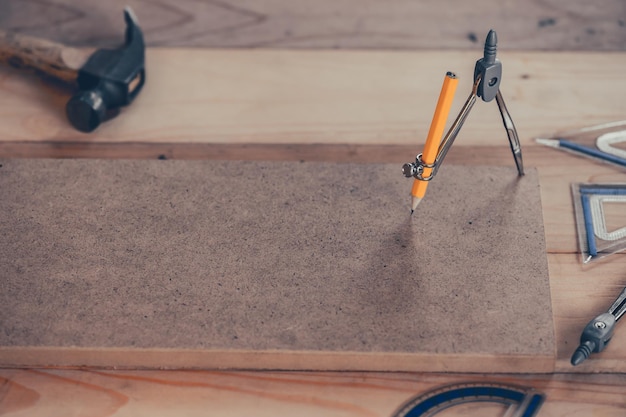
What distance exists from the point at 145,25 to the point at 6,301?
538 mm

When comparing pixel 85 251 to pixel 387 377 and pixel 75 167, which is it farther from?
pixel 387 377

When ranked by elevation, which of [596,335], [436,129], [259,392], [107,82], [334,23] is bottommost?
[259,392]

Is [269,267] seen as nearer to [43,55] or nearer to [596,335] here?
[596,335]

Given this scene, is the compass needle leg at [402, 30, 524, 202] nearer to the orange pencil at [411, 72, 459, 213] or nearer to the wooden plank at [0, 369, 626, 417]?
the orange pencil at [411, 72, 459, 213]

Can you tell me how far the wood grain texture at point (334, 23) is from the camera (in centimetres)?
114

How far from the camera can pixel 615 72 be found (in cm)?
108

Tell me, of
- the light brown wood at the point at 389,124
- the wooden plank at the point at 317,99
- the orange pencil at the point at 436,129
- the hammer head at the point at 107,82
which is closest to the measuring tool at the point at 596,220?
the light brown wood at the point at 389,124

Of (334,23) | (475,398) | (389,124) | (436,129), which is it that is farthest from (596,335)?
(334,23)

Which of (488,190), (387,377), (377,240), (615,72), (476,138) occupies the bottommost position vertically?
(387,377)

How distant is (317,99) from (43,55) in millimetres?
402

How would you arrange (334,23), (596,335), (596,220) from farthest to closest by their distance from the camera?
1. (334,23)
2. (596,220)
3. (596,335)

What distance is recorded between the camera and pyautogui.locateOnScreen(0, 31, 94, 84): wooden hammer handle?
1.03 metres

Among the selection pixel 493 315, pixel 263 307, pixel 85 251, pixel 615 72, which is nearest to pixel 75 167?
pixel 85 251

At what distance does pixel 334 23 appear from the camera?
1.17 meters
